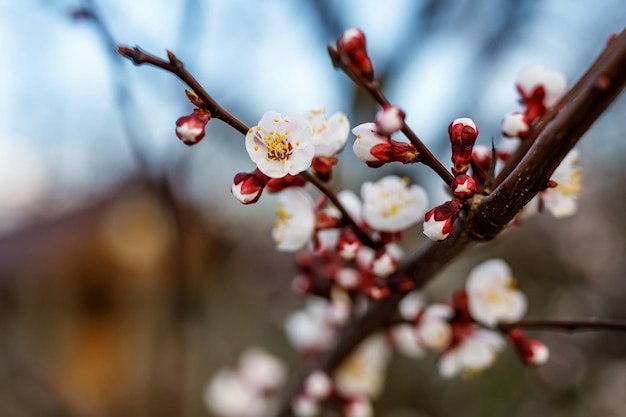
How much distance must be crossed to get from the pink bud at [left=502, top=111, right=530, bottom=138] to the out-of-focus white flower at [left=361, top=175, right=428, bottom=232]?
0.51 feet

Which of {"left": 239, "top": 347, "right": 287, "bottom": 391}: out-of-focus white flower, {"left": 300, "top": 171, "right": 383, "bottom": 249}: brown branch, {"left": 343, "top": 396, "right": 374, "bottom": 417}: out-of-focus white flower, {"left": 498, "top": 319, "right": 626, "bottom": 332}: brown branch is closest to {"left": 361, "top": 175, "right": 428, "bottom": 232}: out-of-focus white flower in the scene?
{"left": 300, "top": 171, "right": 383, "bottom": 249}: brown branch

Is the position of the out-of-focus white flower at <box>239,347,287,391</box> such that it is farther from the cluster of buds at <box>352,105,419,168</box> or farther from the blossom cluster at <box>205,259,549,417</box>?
the cluster of buds at <box>352,105,419,168</box>

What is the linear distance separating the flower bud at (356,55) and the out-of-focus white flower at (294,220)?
Result: 0.82 ft

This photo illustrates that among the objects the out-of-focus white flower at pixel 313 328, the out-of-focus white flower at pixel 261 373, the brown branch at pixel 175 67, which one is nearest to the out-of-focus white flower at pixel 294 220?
the brown branch at pixel 175 67

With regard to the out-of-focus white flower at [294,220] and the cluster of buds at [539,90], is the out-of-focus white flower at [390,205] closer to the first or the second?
the out-of-focus white flower at [294,220]

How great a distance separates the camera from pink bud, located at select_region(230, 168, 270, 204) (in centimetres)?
64

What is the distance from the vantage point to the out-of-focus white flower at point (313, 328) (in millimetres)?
1156

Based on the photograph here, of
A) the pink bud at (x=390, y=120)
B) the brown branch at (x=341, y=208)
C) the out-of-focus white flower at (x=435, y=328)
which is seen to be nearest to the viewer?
the pink bud at (x=390, y=120)

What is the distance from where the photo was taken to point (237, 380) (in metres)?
1.47

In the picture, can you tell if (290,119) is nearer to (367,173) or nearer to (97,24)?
(97,24)

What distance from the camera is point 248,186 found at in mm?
644

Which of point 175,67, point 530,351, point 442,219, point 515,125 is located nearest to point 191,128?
point 175,67

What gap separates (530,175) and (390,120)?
0.16 metres

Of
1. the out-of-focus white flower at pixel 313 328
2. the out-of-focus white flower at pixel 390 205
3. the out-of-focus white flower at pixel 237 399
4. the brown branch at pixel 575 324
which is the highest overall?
the out-of-focus white flower at pixel 390 205
